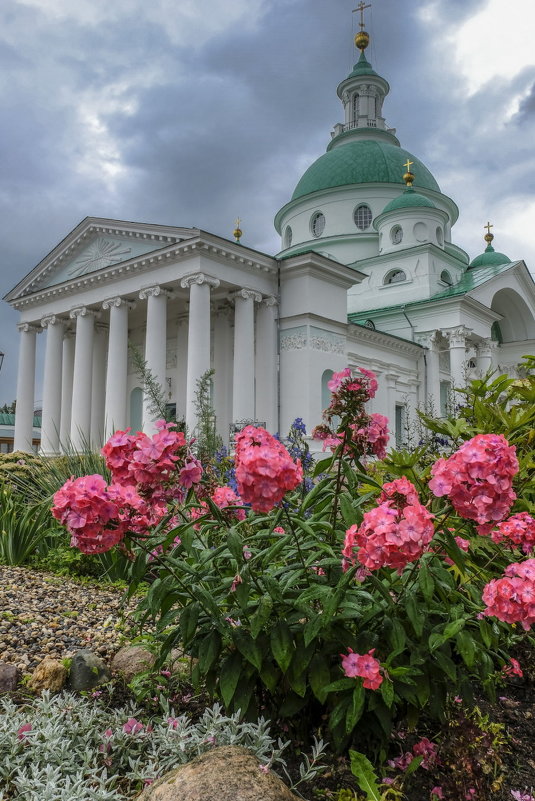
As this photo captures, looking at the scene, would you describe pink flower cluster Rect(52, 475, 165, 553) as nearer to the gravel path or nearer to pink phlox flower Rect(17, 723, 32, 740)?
pink phlox flower Rect(17, 723, 32, 740)

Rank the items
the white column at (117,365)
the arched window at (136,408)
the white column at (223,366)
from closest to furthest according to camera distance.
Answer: the white column at (117,365)
the white column at (223,366)
the arched window at (136,408)

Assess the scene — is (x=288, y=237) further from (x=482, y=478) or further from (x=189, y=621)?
(x=482, y=478)

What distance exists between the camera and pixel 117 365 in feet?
71.8

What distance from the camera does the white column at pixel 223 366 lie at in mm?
22750

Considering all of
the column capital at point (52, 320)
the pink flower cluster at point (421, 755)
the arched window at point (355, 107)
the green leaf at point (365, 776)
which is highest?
the arched window at point (355, 107)

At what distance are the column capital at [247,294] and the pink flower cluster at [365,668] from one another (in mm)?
18679

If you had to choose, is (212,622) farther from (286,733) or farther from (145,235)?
(145,235)

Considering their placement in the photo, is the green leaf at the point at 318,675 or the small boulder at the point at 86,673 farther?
the small boulder at the point at 86,673

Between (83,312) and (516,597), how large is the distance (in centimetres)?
2320

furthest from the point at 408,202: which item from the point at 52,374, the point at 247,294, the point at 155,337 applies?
the point at 52,374

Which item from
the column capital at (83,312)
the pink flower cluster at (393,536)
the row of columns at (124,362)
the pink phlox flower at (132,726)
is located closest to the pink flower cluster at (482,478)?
the pink flower cluster at (393,536)

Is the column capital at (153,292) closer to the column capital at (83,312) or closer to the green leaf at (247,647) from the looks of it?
the column capital at (83,312)

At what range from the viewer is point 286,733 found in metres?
2.83

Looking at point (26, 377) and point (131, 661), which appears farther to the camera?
point (26, 377)
